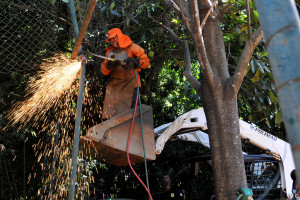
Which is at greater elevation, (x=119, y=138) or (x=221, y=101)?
(x=221, y=101)

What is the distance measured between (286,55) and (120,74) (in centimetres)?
419

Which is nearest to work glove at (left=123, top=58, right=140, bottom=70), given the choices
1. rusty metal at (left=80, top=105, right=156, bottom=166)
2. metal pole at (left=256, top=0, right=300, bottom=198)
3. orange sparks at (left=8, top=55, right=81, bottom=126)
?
rusty metal at (left=80, top=105, right=156, bottom=166)

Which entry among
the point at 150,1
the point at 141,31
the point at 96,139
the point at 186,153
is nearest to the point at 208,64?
the point at 96,139

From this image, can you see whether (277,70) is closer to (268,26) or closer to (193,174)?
(268,26)

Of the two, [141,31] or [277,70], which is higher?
[141,31]

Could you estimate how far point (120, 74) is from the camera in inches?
200

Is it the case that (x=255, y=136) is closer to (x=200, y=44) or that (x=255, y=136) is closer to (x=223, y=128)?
(x=223, y=128)

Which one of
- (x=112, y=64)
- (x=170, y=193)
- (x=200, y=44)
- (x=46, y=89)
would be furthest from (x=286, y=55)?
(x=170, y=193)

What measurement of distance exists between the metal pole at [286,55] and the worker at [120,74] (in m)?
3.96

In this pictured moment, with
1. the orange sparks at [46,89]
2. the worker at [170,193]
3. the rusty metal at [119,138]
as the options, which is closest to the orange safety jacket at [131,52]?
the orange sparks at [46,89]

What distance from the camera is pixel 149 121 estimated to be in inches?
192

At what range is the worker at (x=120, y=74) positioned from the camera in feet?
16.5

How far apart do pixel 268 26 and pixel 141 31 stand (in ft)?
22.4

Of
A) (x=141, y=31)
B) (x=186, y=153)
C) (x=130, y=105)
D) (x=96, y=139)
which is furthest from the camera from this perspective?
(x=186, y=153)
